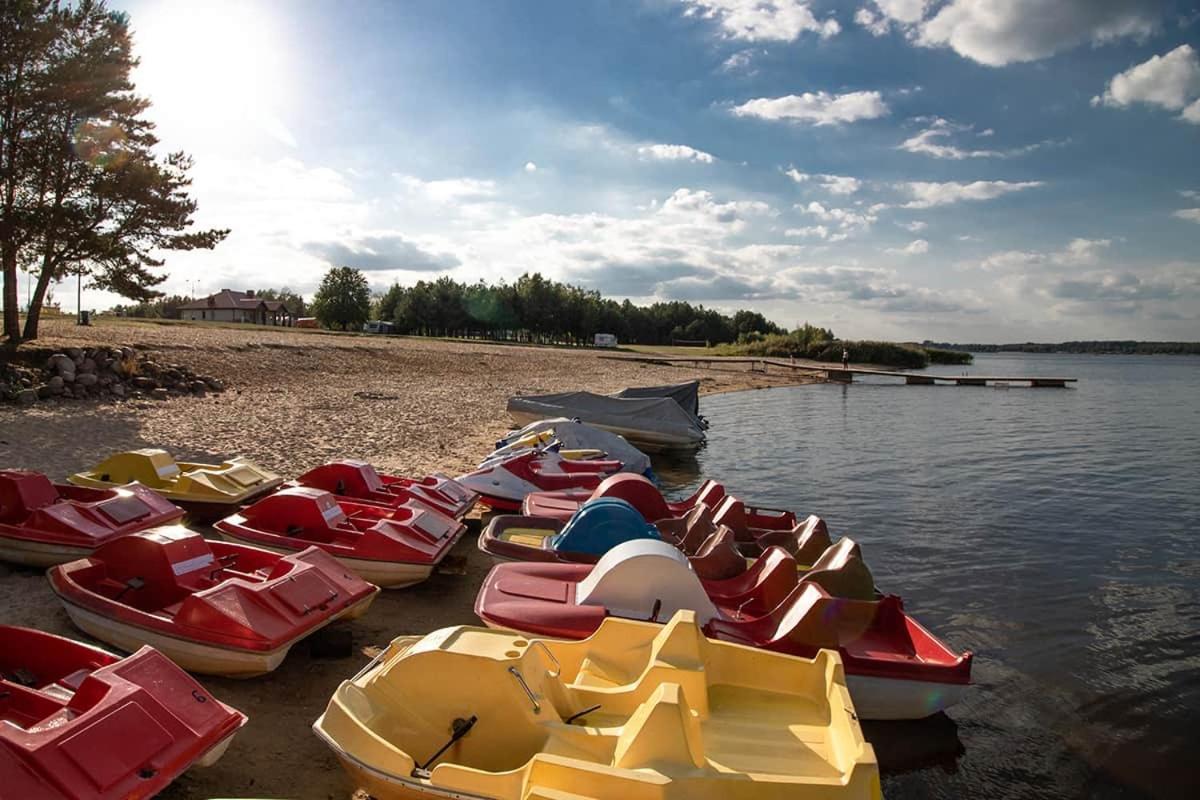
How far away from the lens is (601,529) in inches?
308

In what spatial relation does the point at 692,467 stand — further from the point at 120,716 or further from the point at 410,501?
the point at 120,716

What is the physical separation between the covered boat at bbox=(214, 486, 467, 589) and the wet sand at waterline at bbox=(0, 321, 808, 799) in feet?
1.57

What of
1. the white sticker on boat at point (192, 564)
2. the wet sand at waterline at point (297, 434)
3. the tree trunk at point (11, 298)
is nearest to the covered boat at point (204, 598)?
the white sticker on boat at point (192, 564)

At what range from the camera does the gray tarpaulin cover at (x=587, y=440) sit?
14999 mm

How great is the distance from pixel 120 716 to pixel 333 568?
262 cm

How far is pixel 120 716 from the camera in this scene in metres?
3.68

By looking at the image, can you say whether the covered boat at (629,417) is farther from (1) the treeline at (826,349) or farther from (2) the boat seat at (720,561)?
(1) the treeline at (826,349)

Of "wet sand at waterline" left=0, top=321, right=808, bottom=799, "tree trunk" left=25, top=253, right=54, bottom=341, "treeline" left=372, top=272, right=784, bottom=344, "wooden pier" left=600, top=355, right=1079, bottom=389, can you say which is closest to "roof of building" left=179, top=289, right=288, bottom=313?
"treeline" left=372, top=272, right=784, bottom=344

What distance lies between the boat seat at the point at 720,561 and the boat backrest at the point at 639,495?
5.19 ft

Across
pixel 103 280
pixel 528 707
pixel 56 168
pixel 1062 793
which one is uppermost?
pixel 56 168

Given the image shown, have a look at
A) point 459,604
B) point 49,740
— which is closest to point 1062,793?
point 459,604

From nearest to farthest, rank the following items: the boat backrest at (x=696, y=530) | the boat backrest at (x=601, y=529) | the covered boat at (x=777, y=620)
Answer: the covered boat at (x=777, y=620) → the boat backrest at (x=601, y=529) → the boat backrest at (x=696, y=530)

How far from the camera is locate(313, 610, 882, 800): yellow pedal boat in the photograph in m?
3.67

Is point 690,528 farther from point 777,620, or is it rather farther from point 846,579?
point 777,620
